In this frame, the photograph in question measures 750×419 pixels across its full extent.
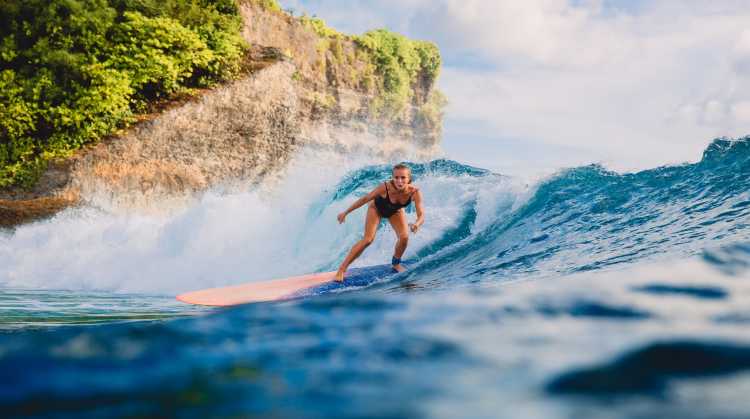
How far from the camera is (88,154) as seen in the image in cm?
1028

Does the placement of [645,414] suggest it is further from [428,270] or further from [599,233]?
[428,270]

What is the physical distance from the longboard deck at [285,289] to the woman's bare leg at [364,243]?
119mm

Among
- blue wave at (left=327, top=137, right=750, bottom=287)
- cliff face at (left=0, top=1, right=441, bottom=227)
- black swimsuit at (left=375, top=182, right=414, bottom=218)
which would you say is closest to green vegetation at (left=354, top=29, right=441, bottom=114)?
cliff face at (left=0, top=1, right=441, bottom=227)

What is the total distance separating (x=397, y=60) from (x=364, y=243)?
20.3 m

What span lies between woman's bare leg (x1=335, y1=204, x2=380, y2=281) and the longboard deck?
0.39 ft

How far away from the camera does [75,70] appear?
398 inches

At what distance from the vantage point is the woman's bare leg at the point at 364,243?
650cm

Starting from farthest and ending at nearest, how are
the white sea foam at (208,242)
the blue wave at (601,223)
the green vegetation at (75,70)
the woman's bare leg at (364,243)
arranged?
the green vegetation at (75,70)
the white sea foam at (208,242)
the woman's bare leg at (364,243)
the blue wave at (601,223)

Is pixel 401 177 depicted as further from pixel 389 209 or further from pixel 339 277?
pixel 339 277

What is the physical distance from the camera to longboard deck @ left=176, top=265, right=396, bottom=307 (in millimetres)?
5820

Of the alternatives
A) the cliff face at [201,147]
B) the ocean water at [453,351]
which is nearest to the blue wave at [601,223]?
the ocean water at [453,351]

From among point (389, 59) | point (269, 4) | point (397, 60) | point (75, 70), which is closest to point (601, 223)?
point (75, 70)

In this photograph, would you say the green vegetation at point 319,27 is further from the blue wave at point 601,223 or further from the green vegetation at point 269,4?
the blue wave at point 601,223

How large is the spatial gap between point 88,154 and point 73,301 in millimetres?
5307
